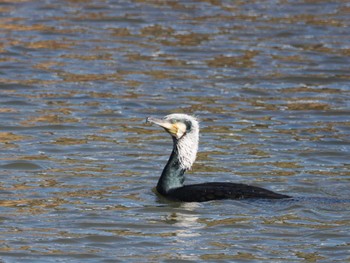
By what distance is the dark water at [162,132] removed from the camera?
11.1 metres

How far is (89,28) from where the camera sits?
70.9 ft

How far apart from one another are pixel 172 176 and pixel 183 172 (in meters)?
0.13

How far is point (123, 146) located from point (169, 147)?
1.85 feet

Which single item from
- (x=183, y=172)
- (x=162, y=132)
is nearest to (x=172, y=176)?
(x=183, y=172)

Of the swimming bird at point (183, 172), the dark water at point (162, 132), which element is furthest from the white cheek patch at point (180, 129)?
the dark water at point (162, 132)

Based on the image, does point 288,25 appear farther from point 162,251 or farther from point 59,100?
point 162,251

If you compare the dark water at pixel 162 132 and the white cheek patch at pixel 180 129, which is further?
the white cheek patch at pixel 180 129

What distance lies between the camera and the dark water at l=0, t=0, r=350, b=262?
11117 mm

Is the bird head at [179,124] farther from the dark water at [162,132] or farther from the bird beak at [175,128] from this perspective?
the dark water at [162,132]

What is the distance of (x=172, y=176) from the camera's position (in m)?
12.7

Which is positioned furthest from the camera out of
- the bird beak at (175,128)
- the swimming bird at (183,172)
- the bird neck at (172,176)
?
the bird neck at (172,176)

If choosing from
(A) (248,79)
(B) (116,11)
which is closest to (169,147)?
(A) (248,79)

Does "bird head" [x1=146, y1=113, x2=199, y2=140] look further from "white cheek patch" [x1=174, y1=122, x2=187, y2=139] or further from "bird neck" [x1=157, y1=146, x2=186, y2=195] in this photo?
"bird neck" [x1=157, y1=146, x2=186, y2=195]

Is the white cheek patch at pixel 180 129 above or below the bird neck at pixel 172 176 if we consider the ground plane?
above
